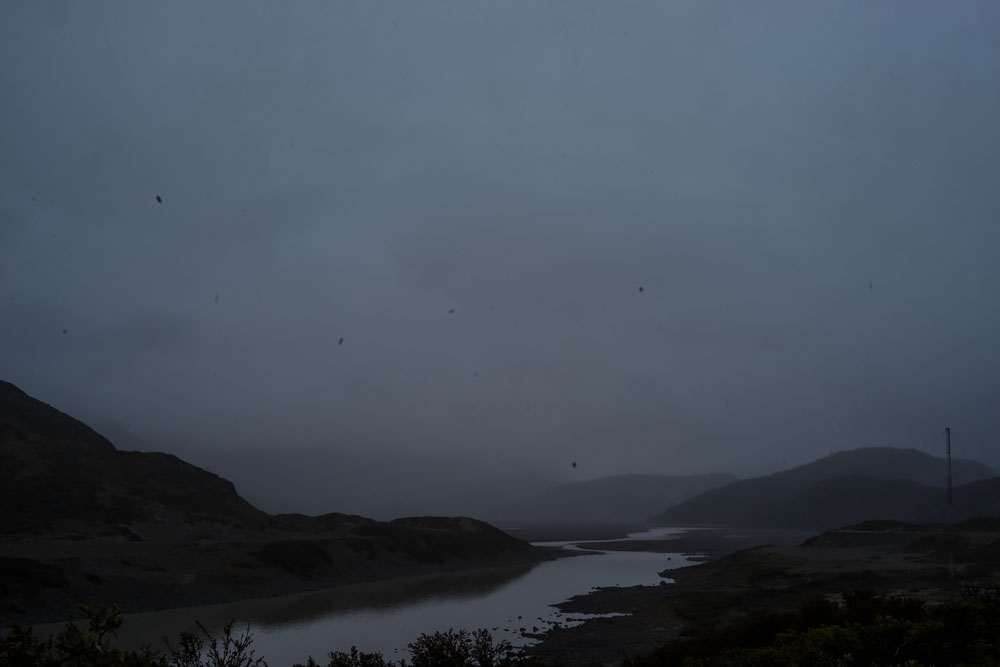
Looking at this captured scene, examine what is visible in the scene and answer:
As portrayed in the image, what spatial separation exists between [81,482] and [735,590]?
9819 centimetres

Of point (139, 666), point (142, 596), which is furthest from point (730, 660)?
point (142, 596)

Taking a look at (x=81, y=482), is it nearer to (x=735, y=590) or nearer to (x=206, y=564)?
(x=206, y=564)

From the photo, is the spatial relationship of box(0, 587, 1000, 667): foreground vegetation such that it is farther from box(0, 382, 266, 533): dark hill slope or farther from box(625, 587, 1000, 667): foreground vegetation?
box(0, 382, 266, 533): dark hill slope

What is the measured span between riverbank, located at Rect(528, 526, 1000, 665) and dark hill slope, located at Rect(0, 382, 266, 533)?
7138cm

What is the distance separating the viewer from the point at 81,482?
10369 cm

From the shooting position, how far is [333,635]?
1524 inches

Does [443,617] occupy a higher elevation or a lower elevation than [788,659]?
lower

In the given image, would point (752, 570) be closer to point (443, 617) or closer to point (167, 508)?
point (443, 617)

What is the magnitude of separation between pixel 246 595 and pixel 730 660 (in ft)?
173

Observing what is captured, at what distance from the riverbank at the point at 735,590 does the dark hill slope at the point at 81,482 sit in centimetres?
7138

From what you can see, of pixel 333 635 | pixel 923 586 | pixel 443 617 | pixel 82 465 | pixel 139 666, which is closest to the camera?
pixel 139 666

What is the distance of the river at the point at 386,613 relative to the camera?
3647cm

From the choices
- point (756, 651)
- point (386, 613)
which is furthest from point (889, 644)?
point (386, 613)

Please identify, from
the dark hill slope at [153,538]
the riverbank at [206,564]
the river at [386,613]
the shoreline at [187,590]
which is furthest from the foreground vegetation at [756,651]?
the dark hill slope at [153,538]
